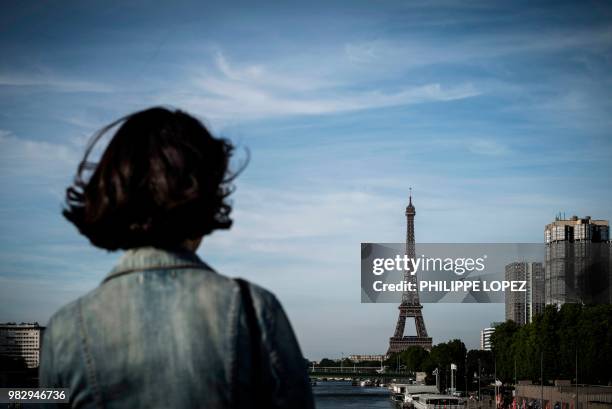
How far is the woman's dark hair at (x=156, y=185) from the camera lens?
2.42m

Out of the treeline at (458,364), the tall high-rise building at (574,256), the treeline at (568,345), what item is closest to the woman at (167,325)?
the treeline at (568,345)

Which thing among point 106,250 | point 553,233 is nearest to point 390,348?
point 553,233

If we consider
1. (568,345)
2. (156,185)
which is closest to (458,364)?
(568,345)

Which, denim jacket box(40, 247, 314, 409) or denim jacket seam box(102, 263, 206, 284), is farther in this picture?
denim jacket seam box(102, 263, 206, 284)

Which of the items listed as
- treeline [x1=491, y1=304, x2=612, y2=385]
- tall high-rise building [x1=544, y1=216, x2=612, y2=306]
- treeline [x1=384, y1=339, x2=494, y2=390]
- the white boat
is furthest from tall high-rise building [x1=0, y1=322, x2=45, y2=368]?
treeline [x1=384, y1=339, x2=494, y2=390]

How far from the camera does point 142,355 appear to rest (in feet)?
7.36

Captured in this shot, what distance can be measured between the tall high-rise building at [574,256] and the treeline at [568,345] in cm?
1888

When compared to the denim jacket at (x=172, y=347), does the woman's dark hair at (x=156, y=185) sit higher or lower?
higher

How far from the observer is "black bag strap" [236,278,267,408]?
228cm

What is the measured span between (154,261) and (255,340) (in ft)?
1.04

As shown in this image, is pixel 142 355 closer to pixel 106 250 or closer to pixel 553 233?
pixel 106 250

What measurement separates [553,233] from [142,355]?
15367 centimetres

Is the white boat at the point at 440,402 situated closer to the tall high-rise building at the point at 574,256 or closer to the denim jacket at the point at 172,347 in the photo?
the tall high-rise building at the point at 574,256

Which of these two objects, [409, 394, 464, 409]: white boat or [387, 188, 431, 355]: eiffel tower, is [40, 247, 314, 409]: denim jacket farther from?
[387, 188, 431, 355]: eiffel tower
